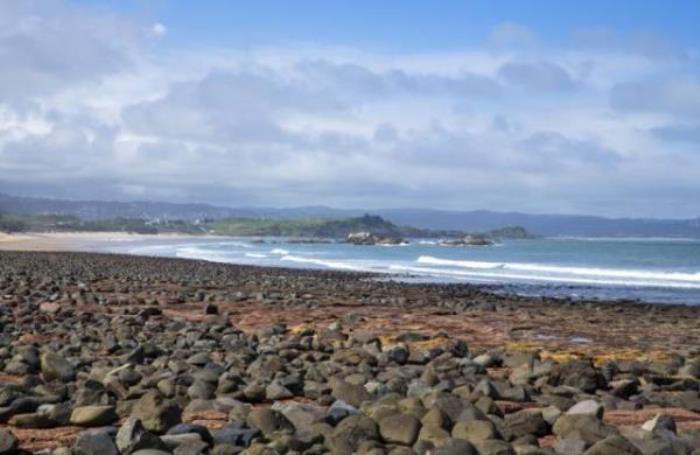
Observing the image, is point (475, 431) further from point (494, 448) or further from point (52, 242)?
point (52, 242)

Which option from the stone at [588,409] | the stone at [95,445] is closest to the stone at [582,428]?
the stone at [588,409]

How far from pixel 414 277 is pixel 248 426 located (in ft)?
113

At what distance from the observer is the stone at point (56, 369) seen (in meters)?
8.40

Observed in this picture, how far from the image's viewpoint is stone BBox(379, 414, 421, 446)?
5.68m

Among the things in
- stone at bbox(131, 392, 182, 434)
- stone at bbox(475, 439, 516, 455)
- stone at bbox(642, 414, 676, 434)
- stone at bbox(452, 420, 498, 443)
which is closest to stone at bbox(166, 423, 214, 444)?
stone at bbox(131, 392, 182, 434)

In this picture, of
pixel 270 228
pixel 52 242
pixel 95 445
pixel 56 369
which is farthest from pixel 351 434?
pixel 270 228

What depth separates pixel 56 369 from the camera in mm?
8477

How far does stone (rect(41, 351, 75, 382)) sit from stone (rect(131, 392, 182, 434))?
2431mm

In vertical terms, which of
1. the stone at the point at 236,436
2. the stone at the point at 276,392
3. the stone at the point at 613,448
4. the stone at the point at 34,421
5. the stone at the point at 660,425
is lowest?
the stone at the point at 34,421

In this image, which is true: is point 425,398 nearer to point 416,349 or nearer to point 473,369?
point 473,369

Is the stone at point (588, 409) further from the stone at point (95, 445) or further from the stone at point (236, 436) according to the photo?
the stone at point (95, 445)

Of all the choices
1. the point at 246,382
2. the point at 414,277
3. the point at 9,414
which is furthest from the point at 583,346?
the point at 414,277

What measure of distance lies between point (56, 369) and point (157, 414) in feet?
9.61

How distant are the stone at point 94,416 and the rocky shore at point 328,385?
0.5 inches
